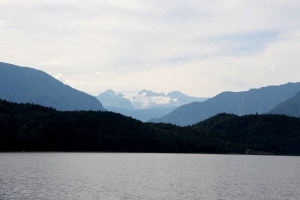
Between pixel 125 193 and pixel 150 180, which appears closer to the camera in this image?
pixel 125 193

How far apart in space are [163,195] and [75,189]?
24.8 m

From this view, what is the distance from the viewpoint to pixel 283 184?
142750 mm

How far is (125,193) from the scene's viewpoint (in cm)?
11194

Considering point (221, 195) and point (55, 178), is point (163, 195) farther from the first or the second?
point (55, 178)

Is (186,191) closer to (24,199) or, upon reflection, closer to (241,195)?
(241,195)

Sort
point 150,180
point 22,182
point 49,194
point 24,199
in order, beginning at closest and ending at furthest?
point 24,199, point 49,194, point 22,182, point 150,180

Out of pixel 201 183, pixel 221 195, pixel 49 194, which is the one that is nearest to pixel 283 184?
pixel 201 183

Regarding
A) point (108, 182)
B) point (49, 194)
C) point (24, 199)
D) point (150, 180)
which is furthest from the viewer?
point (150, 180)

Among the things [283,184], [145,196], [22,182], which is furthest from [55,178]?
[283,184]

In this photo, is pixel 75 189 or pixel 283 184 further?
pixel 283 184

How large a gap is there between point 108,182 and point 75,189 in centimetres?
2080

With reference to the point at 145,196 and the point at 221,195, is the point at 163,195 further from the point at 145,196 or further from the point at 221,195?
the point at 221,195

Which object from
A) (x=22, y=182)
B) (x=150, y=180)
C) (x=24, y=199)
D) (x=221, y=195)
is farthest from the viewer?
(x=150, y=180)

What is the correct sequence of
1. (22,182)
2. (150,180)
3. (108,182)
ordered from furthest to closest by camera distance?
(150,180) < (108,182) < (22,182)
